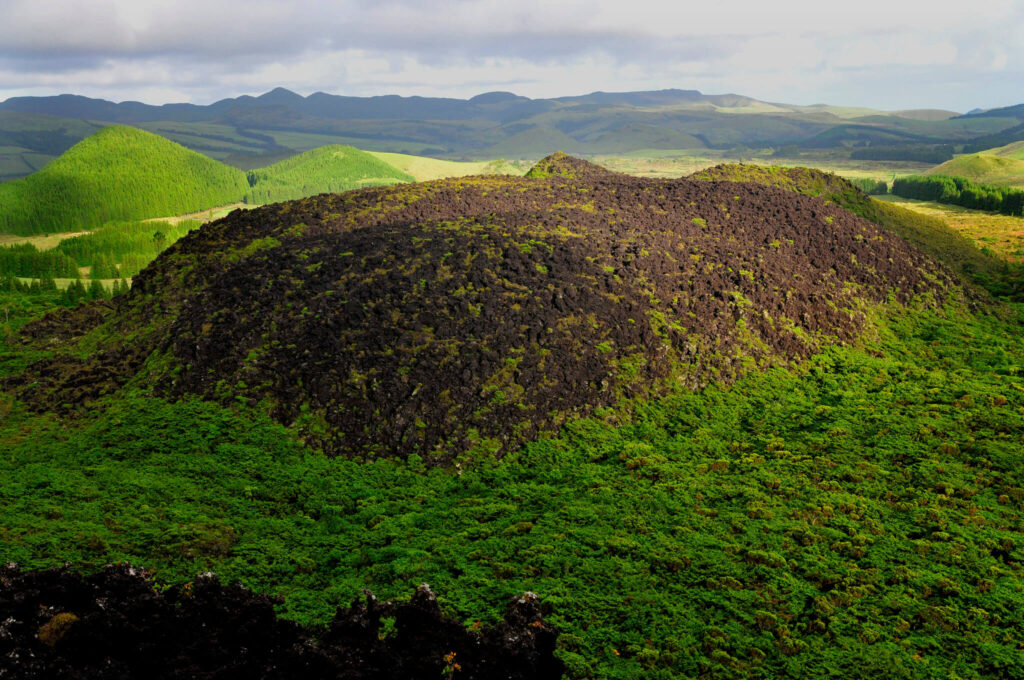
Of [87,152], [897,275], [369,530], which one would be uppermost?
[87,152]

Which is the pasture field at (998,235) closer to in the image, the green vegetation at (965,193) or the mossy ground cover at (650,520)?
the green vegetation at (965,193)

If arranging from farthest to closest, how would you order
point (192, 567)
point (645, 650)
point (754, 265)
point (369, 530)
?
point (754, 265)
point (369, 530)
point (192, 567)
point (645, 650)

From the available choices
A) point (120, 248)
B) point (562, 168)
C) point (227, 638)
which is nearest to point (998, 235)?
point (562, 168)

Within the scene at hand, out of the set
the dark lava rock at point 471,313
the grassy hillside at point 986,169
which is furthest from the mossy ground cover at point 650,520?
the grassy hillside at point 986,169

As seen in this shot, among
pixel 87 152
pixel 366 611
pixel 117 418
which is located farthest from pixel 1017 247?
pixel 87 152

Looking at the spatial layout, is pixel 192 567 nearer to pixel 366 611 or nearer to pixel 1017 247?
pixel 366 611

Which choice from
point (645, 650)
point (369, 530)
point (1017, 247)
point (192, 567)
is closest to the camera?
point (645, 650)

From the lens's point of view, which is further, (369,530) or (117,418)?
(117,418)

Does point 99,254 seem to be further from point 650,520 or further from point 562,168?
point 650,520
